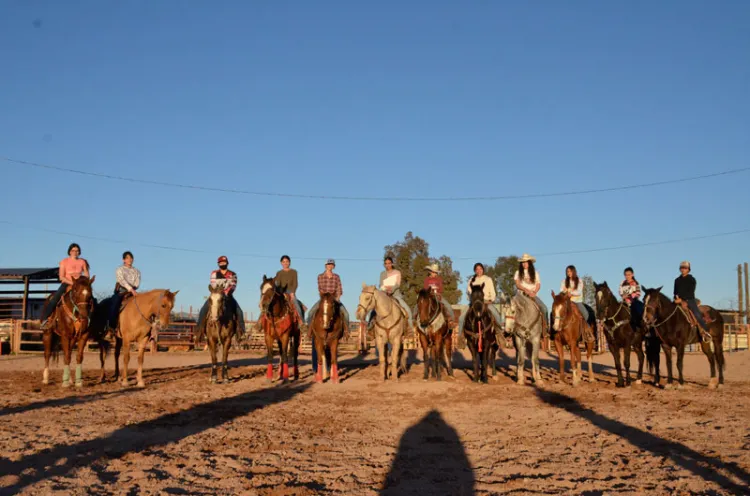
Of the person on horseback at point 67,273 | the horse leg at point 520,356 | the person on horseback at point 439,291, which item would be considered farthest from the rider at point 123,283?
the horse leg at point 520,356

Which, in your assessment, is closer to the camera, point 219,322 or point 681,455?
point 681,455

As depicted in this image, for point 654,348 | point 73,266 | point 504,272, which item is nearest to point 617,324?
point 654,348

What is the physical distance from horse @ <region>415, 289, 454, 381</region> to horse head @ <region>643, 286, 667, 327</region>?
15.1 feet

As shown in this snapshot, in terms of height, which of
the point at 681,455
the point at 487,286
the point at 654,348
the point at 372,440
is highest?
the point at 487,286

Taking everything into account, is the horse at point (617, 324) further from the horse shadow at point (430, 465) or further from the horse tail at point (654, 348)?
the horse shadow at point (430, 465)

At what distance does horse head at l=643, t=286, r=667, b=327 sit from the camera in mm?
14242

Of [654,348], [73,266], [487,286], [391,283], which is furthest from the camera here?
[391,283]

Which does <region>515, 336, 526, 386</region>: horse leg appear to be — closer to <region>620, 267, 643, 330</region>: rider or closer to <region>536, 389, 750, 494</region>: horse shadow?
<region>620, 267, 643, 330</region>: rider

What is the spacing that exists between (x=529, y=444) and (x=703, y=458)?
2.06 metres

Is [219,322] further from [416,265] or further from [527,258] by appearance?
[416,265]

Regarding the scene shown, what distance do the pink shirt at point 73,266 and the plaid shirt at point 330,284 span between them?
547 centimetres

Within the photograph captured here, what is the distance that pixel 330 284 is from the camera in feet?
52.3

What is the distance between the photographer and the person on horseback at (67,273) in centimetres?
1375

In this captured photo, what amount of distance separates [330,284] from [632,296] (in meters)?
7.54
